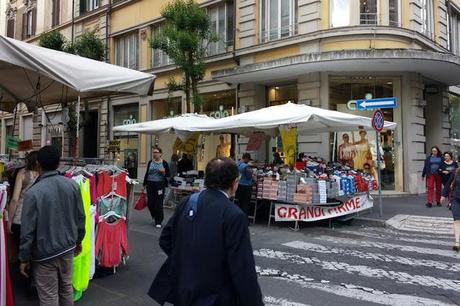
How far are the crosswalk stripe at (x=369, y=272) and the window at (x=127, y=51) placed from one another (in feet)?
60.3

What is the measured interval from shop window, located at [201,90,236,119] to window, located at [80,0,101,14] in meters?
10.6

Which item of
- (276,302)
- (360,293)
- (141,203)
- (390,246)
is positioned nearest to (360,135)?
(390,246)

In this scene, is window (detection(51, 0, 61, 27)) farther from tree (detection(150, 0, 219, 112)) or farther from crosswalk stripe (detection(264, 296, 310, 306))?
crosswalk stripe (detection(264, 296, 310, 306))

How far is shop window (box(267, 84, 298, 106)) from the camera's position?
57.3ft

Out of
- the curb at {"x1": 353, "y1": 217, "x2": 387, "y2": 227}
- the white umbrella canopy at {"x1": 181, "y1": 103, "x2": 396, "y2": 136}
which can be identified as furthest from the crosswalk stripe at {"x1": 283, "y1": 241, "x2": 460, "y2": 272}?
the white umbrella canopy at {"x1": 181, "y1": 103, "x2": 396, "y2": 136}

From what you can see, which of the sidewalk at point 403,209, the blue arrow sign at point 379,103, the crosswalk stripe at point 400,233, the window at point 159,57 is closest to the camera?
the crosswalk stripe at point 400,233

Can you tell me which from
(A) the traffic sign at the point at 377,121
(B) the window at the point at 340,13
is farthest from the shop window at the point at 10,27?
(A) the traffic sign at the point at 377,121

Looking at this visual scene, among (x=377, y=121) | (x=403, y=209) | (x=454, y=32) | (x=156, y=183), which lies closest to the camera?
(x=156, y=183)

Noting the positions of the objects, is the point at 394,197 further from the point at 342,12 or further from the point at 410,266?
the point at 410,266

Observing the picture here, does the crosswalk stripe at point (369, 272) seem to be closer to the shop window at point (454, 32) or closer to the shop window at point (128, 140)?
the shop window at point (454, 32)

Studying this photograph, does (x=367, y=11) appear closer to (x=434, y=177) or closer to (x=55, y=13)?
(x=434, y=177)

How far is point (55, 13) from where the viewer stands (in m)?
29.8

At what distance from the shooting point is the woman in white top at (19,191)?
5.16m

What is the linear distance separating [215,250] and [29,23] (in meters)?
34.3
